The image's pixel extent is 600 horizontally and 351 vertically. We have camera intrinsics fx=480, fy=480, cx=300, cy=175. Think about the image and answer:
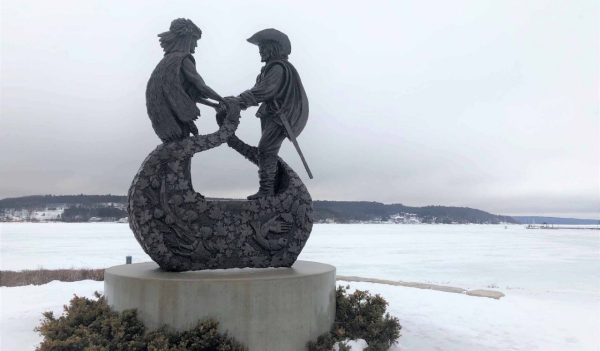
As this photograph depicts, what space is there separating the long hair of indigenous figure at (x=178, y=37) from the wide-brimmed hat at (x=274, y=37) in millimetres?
1049

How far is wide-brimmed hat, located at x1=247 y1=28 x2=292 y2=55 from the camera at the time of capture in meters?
7.15

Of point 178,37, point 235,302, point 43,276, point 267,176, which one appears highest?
point 178,37

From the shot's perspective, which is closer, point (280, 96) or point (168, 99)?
point (168, 99)

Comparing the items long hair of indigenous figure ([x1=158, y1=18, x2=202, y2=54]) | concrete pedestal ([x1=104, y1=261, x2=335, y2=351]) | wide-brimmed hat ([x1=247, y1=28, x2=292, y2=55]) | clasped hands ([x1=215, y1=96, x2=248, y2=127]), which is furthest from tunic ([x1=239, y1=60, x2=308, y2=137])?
concrete pedestal ([x1=104, y1=261, x2=335, y2=351])

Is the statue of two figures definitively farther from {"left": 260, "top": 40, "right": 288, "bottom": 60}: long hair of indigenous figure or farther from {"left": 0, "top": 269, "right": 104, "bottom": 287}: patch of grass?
{"left": 0, "top": 269, "right": 104, "bottom": 287}: patch of grass

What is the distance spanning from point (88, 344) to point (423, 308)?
21.4 ft

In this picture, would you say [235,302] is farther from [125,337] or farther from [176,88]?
[176,88]

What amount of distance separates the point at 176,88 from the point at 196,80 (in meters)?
0.30

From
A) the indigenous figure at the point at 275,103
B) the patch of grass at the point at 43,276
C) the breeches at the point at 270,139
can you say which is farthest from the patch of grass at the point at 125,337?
the patch of grass at the point at 43,276

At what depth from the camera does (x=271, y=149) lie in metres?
7.11

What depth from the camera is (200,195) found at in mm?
6348

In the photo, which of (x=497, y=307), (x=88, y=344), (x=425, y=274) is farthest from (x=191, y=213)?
(x=425, y=274)

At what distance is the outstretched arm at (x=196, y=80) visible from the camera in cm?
643

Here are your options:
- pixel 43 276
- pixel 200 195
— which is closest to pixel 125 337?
pixel 200 195
